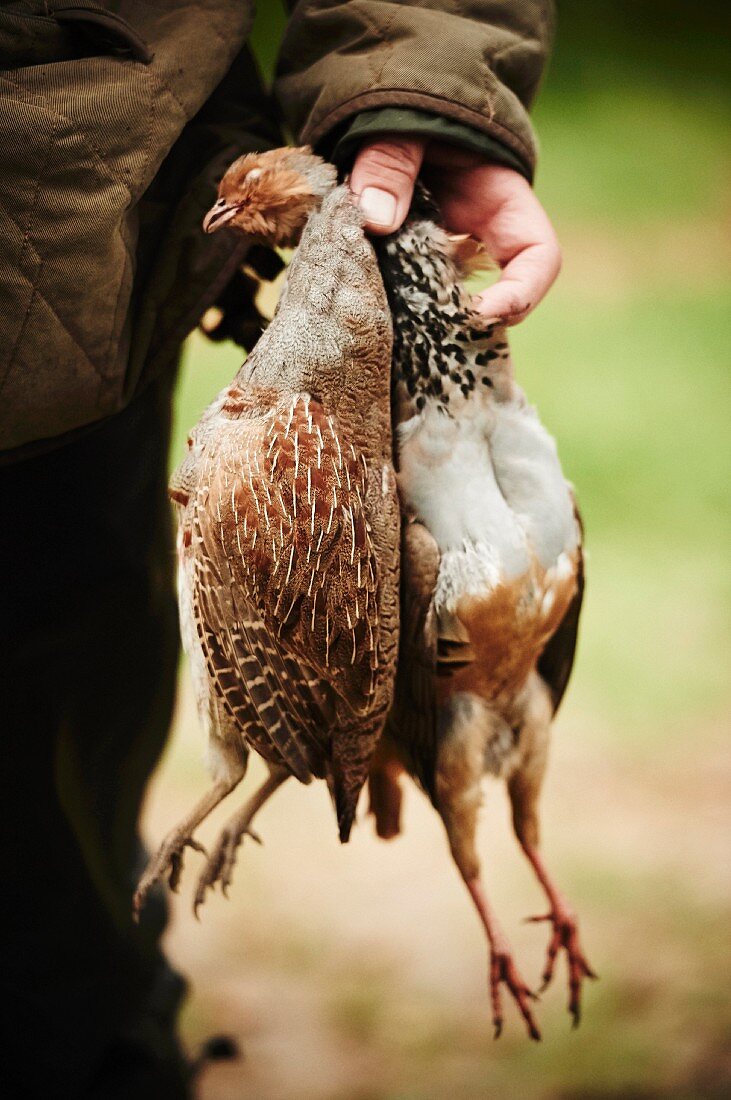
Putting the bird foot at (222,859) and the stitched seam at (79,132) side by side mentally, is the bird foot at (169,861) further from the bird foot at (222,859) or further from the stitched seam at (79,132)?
the stitched seam at (79,132)

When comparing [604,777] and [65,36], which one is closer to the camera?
[65,36]

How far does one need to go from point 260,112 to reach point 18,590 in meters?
0.45

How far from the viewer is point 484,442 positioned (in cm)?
72

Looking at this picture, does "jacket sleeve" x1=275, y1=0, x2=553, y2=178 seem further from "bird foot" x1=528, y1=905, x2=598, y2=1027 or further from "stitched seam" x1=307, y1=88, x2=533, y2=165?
"bird foot" x1=528, y1=905, x2=598, y2=1027

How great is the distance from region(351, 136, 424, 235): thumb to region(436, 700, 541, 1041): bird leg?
1.10ft

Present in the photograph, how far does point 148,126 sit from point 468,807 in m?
0.52

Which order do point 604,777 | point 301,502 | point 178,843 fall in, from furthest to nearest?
point 604,777 < point 178,843 < point 301,502

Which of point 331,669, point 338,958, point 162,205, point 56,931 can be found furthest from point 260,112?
point 338,958

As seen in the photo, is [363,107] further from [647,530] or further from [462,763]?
[647,530]

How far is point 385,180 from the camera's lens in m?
0.67

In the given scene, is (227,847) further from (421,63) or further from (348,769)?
(421,63)

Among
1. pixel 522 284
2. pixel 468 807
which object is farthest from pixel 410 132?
pixel 468 807

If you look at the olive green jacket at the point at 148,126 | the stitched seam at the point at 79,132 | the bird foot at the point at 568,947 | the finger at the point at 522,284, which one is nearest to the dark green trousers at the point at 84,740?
the olive green jacket at the point at 148,126

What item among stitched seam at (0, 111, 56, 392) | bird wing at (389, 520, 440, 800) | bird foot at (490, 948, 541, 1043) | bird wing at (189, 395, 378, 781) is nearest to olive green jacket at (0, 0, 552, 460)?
stitched seam at (0, 111, 56, 392)
